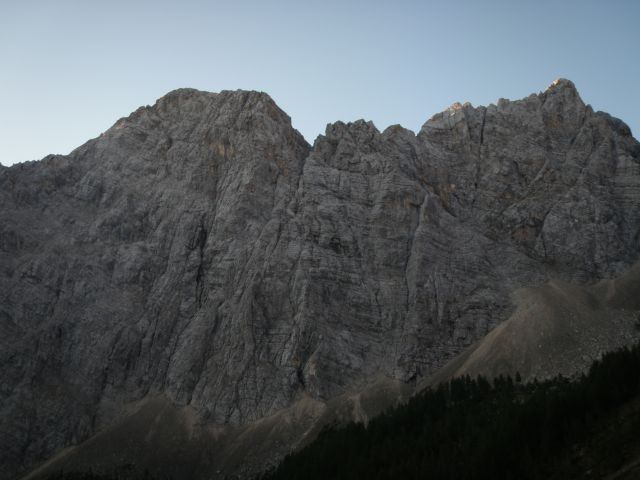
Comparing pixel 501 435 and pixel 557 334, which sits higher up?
pixel 501 435

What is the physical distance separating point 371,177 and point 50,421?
222 ft

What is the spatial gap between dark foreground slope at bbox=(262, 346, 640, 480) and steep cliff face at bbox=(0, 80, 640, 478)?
17353 millimetres

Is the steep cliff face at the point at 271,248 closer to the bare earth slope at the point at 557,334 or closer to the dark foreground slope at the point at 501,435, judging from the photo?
the bare earth slope at the point at 557,334

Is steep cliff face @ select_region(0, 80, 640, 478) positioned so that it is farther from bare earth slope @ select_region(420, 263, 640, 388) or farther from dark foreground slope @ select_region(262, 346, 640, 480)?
dark foreground slope @ select_region(262, 346, 640, 480)

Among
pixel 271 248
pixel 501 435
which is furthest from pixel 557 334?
pixel 271 248

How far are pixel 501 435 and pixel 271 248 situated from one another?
192ft

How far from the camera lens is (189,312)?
362ft

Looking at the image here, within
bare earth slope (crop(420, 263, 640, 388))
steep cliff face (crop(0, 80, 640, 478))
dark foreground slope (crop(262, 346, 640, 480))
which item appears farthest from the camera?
steep cliff face (crop(0, 80, 640, 478))

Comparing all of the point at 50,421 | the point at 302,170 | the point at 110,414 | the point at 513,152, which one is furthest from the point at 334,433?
the point at 513,152

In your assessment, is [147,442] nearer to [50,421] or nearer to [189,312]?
[50,421]

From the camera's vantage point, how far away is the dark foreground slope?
5334cm

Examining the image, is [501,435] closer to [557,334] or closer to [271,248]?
[557,334]

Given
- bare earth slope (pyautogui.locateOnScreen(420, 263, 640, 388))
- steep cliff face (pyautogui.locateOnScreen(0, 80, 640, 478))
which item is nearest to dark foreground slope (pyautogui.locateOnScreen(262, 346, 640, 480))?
bare earth slope (pyautogui.locateOnScreen(420, 263, 640, 388))

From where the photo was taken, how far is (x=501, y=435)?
2404 inches
